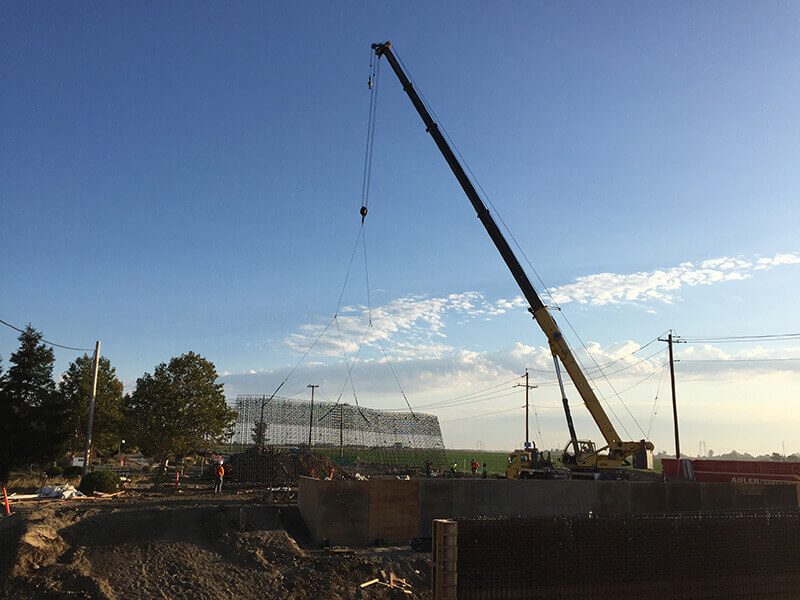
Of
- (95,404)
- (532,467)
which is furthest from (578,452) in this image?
(95,404)

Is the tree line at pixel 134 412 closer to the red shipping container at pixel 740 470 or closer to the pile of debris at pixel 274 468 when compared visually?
the pile of debris at pixel 274 468

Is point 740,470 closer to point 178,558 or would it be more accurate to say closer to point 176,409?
point 176,409

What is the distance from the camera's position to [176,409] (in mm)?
36281

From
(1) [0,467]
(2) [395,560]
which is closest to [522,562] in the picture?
(2) [395,560]

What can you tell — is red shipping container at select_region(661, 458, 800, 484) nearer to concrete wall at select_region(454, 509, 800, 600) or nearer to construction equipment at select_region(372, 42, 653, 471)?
construction equipment at select_region(372, 42, 653, 471)

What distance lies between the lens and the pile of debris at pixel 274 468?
38.8m

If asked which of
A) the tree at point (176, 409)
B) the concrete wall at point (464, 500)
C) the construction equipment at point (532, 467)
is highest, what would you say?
the tree at point (176, 409)

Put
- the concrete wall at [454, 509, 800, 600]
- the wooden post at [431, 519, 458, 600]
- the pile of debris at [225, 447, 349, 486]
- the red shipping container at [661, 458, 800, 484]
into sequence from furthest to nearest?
the red shipping container at [661, 458, 800, 484] < the pile of debris at [225, 447, 349, 486] < the concrete wall at [454, 509, 800, 600] < the wooden post at [431, 519, 458, 600]

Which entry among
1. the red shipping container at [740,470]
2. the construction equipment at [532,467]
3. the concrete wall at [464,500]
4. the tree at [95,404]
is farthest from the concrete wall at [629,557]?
the tree at [95,404]

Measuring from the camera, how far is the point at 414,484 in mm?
24094

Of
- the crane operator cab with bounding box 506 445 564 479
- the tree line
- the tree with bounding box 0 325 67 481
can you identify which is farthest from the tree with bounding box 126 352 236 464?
the crane operator cab with bounding box 506 445 564 479

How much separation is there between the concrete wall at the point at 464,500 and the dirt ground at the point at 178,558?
1.19 meters

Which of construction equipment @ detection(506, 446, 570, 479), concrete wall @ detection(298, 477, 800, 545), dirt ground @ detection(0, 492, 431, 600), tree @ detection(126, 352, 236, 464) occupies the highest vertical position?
tree @ detection(126, 352, 236, 464)

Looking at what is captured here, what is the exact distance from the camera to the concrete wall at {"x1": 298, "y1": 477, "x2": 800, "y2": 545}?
2283 cm
